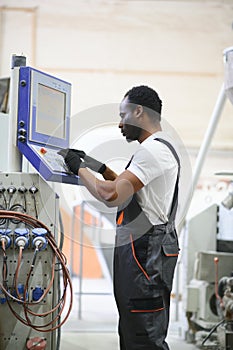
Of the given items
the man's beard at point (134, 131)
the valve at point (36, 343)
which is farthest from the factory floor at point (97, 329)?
the man's beard at point (134, 131)

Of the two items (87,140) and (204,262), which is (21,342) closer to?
(87,140)

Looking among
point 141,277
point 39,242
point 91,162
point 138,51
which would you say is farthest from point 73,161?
point 138,51

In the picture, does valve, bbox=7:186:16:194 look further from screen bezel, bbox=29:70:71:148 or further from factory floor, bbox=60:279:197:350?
factory floor, bbox=60:279:197:350

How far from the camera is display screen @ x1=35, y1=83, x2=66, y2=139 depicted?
2410mm

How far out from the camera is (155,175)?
2.04m

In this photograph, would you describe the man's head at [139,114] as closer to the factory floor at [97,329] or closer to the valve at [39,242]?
the valve at [39,242]

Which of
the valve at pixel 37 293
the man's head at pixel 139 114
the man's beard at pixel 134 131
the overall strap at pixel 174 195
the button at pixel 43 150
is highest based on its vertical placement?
the man's head at pixel 139 114

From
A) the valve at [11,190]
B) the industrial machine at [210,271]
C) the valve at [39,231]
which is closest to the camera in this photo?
the valve at [39,231]

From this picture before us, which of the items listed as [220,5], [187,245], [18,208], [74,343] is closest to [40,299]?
[18,208]

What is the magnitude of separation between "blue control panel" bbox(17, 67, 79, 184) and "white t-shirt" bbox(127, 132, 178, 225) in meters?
0.35

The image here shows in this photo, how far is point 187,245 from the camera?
159 inches

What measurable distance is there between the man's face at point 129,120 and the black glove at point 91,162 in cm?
16

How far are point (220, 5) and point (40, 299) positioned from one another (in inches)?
207

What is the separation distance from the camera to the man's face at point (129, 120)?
7.07 ft
